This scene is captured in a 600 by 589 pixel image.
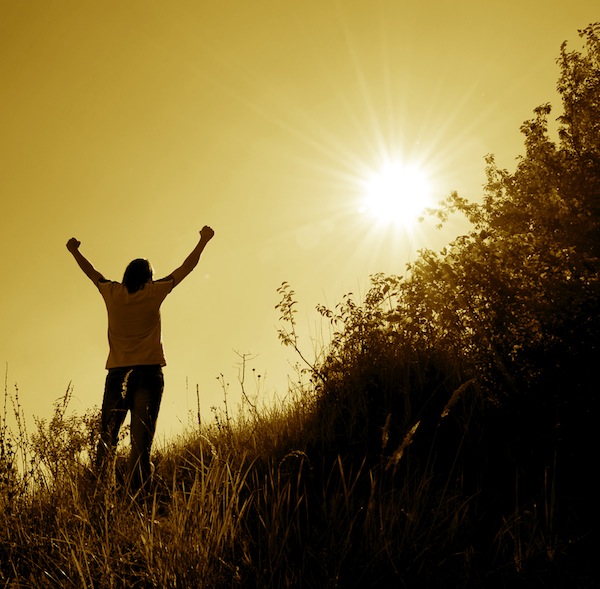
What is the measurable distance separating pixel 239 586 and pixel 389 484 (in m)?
1.53

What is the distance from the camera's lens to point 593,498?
3115 mm

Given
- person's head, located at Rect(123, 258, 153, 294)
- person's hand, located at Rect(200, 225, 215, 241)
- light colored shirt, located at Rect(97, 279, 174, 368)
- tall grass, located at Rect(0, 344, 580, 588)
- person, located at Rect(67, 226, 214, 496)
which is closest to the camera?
tall grass, located at Rect(0, 344, 580, 588)

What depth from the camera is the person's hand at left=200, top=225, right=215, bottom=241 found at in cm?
502

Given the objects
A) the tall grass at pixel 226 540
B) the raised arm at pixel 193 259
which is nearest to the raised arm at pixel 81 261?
the raised arm at pixel 193 259

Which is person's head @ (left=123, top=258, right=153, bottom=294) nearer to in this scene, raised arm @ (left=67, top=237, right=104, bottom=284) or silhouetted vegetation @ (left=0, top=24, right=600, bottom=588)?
raised arm @ (left=67, top=237, right=104, bottom=284)

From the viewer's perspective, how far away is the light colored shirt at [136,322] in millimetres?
4656

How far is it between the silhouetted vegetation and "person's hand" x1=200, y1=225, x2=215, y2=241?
1.35 m

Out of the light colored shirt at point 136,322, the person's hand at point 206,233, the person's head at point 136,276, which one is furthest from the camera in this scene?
the person's hand at point 206,233

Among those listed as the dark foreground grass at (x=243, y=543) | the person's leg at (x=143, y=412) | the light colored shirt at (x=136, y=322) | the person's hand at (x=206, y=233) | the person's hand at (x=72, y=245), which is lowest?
the dark foreground grass at (x=243, y=543)

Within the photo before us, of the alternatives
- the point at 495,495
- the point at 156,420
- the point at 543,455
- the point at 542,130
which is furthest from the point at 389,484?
the point at 542,130

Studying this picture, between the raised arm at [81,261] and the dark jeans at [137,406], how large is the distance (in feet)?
3.38

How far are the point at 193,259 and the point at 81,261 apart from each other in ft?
3.91

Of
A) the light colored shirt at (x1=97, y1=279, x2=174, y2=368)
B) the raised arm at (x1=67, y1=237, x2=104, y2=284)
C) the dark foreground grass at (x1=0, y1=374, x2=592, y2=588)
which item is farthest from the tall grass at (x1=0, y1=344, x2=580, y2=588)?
the raised arm at (x1=67, y1=237, x2=104, y2=284)

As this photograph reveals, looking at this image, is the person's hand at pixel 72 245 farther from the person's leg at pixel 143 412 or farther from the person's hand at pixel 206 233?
the person's leg at pixel 143 412
